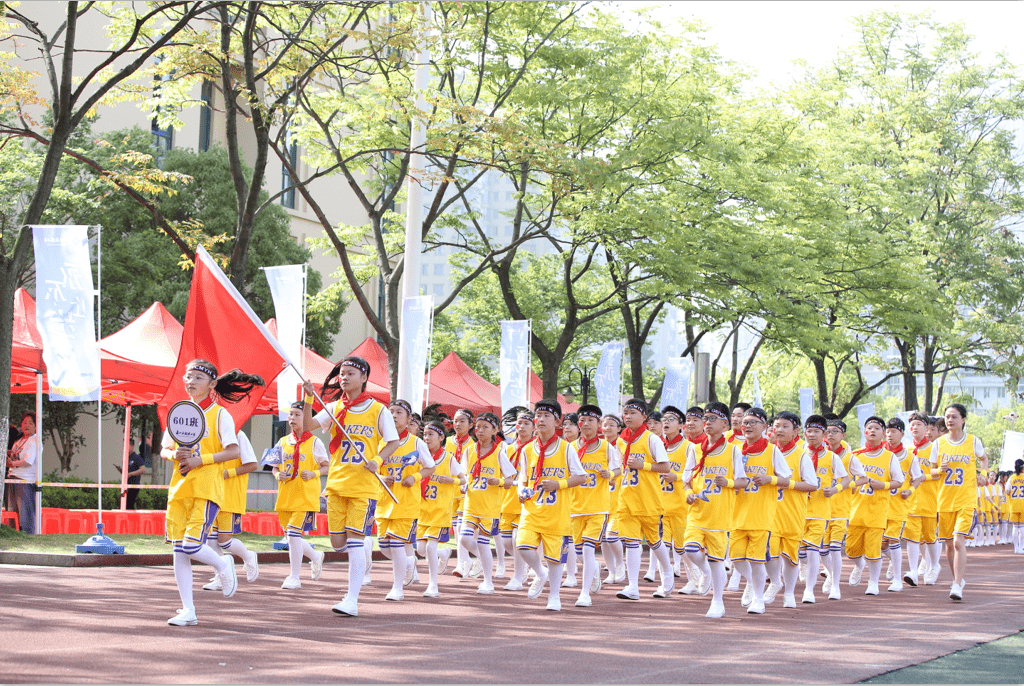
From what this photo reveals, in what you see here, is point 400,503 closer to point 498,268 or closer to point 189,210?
point 498,268

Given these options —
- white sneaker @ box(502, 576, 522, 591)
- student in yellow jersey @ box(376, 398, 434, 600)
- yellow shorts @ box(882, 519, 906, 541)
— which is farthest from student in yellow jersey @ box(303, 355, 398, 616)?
yellow shorts @ box(882, 519, 906, 541)

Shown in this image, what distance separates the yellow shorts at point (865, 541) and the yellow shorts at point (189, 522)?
8.47 m

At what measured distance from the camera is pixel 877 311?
1150 inches

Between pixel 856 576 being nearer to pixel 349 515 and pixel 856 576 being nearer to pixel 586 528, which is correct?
pixel 586 528

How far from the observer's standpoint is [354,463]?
9852 millimetres

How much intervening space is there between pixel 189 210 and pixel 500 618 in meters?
22.4

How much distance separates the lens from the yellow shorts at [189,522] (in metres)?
8.41

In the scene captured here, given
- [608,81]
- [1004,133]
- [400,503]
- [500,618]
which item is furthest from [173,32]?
[1004,133]

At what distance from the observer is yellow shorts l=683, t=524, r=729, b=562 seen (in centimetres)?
1099

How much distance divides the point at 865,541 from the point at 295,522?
6.86 meters

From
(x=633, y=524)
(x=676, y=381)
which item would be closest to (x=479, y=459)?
(x=633, y=524)

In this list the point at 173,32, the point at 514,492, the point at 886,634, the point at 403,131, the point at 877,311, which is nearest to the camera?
the point at 886,634

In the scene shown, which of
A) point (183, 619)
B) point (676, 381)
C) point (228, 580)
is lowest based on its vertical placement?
point (183, 619)

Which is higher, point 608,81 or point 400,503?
point 608,81
